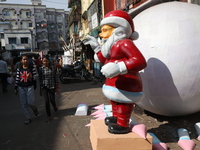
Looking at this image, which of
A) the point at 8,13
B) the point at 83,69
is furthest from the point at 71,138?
the point at 8,13

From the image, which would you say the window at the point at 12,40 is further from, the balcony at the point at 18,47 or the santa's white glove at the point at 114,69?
the santa's white glove at the point at 114,69

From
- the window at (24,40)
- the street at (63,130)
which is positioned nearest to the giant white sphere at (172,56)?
the street at (63,130)

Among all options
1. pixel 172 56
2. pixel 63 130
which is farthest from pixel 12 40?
pixel 172 56

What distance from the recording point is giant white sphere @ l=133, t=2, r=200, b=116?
301 centimetres

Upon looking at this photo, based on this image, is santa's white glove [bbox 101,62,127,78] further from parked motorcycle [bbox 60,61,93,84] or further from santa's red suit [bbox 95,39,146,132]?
parked motorcycle [bbox 60,61,93,84]

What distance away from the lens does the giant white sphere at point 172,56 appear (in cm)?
301

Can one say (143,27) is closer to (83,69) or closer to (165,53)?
(165,53)

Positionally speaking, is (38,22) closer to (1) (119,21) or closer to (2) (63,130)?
(2) (63,130)

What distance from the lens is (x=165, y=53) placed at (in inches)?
120

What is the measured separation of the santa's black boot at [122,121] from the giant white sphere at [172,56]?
35.8 inches

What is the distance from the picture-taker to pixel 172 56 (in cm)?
303

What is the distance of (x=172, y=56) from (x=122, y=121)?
55.3 inches

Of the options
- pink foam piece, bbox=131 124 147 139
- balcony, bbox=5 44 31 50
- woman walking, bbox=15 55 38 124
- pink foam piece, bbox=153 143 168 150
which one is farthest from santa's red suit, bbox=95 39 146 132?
balcony, bbox=5 44 31 50

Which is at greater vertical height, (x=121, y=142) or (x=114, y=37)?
(x=114, y=37)
